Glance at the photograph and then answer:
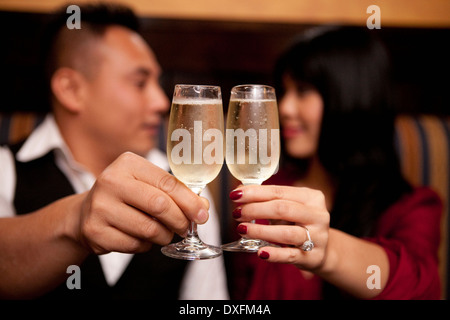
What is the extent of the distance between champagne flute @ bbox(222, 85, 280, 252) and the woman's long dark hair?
0.68 m

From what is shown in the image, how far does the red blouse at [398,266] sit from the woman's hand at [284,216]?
33cm

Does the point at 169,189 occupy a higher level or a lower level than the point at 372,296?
higher

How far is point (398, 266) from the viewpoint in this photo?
3.64 ft

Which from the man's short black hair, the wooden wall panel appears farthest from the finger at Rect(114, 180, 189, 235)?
the wooden wall panel

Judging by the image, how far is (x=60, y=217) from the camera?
94 centimetres

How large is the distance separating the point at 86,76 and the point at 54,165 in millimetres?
327

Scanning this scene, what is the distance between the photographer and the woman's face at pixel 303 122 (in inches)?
61.3

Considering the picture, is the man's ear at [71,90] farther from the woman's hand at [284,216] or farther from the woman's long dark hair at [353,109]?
the woman's hand at [284,216]

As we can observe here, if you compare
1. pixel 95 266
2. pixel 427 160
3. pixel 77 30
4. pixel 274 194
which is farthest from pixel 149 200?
pixel 427 160

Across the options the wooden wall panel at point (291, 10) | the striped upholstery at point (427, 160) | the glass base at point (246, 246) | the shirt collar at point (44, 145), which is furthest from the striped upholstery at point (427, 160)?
the glass base at point (246, 246)

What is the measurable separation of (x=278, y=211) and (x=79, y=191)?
2.88 feet

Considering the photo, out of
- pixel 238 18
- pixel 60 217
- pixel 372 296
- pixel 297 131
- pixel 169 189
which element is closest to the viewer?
pixel 169 189

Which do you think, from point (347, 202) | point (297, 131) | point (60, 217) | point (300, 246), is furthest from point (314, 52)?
point (60, 217)
